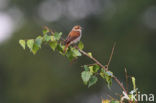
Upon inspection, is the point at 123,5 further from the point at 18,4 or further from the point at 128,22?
the point at 18,4

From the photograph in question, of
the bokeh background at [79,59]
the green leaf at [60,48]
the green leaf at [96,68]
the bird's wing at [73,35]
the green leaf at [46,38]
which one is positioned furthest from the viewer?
the bokeh background at [79,59]

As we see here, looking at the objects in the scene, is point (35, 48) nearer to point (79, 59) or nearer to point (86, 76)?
point (86, 76)

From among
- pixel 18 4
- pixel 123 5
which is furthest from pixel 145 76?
pixel 18 4

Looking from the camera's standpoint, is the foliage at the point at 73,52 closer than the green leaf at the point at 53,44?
Yes

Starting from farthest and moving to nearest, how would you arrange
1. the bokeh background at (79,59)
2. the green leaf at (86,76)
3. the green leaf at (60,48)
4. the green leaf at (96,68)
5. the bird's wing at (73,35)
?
1. the bokeh background at (79,59)
2. the bird's wing at (73,35)
3. the green leaf at (60,48)
4. the green leaf at (96,68)
5. the green leaf at (86,76)

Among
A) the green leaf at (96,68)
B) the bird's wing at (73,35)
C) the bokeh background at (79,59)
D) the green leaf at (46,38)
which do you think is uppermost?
the green leaf at (46,38)

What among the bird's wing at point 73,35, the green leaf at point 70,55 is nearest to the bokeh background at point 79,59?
the bird's wing at point 73,35

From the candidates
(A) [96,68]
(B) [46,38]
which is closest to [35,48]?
(B) [46,38]

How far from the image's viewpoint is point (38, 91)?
25.2 meters

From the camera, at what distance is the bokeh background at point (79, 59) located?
79.2ft

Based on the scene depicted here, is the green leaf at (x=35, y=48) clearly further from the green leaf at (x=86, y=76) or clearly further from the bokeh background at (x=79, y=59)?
the bokeh background at (x=79, y=59)

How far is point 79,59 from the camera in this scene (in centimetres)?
2453

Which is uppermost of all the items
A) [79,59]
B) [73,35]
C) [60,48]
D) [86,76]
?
[60,48]

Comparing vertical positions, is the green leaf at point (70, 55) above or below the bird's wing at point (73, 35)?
above
